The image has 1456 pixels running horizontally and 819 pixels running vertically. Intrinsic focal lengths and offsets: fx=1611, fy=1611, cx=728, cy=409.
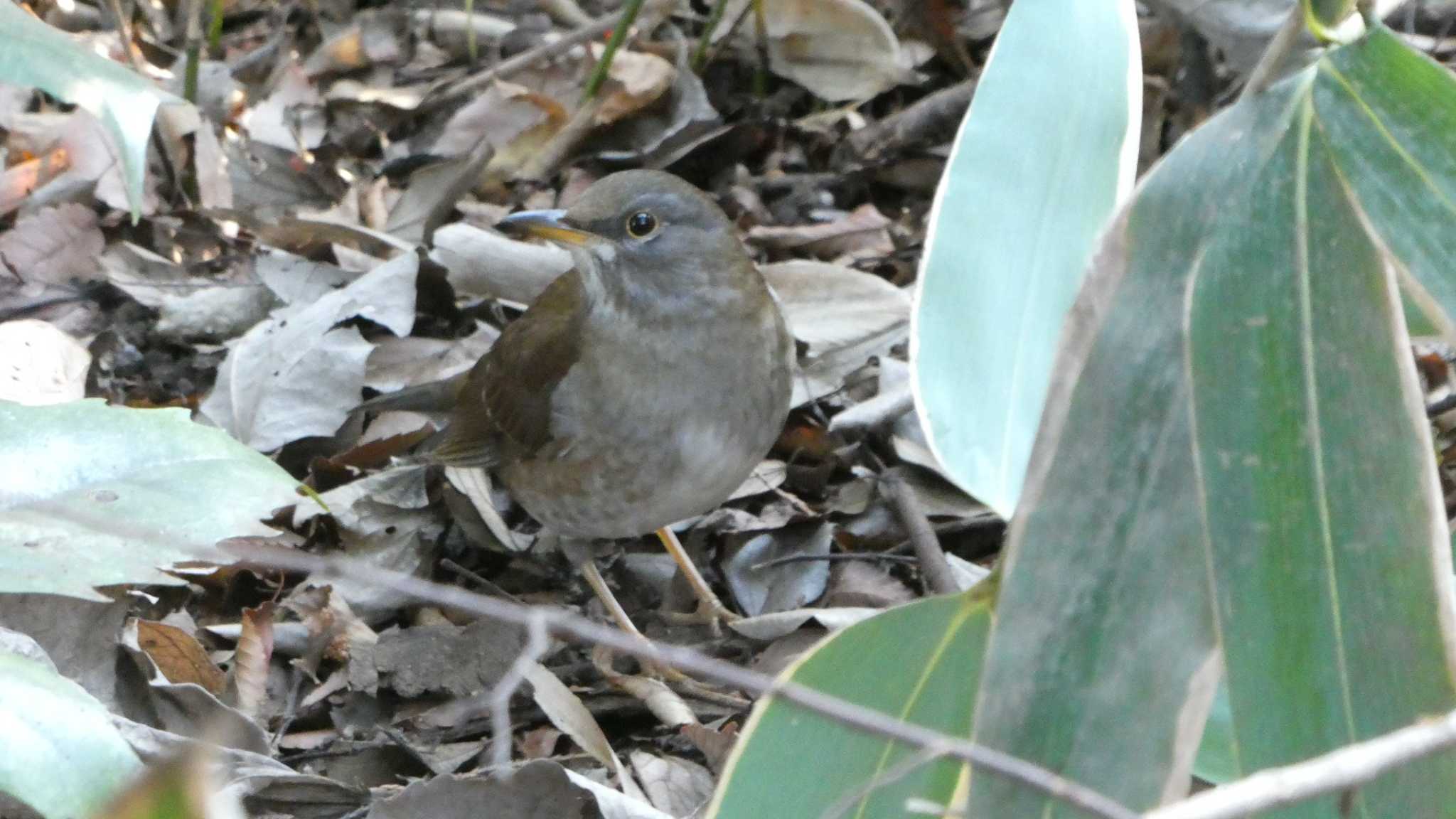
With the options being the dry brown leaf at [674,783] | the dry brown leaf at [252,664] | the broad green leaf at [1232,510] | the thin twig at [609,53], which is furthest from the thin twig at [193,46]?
the broad green leaf at [1232,510]

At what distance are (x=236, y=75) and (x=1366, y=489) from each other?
5.58 m

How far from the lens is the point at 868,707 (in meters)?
2.25

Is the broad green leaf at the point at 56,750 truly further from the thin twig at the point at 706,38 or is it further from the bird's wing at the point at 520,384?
the thin twig at the point at 706,38

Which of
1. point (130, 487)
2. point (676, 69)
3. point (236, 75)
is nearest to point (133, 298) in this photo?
point (236, 75)

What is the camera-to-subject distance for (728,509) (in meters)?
4.70

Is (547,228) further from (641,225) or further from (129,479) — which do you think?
(129,479)

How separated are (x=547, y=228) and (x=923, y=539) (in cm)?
122

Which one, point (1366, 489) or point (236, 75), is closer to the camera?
point (1366, 489)

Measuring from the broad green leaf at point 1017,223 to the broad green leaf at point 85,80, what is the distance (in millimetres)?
1194

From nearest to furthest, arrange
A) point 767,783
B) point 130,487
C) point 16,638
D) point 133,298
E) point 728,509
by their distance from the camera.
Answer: point 767,783 < point 130,487 < point 16,638 < point 728,509 < point 133,298

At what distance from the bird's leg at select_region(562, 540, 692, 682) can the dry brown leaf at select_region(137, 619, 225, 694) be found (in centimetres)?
102

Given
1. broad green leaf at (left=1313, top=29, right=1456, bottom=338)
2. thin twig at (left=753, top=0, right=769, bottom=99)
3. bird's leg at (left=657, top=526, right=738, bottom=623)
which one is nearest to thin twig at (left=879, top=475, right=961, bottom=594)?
bird's leg at (left=657, top=526, right=738, bottom=623)

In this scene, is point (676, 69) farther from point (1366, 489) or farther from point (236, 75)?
point (1366, 489)

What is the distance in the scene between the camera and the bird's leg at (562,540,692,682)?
14.0ft
